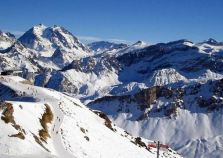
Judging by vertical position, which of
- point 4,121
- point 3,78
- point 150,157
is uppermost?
point 3,78

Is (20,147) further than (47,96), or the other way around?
(47,96)

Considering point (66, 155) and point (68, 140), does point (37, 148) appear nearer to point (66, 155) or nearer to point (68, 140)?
point (66, 155)

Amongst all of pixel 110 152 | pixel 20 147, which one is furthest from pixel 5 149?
pixel 110 152

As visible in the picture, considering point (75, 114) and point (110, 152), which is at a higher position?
point (75, 114)

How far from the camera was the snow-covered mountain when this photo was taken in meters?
66.0

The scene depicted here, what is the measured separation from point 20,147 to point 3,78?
73447 mm

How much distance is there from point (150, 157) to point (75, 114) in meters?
21.2

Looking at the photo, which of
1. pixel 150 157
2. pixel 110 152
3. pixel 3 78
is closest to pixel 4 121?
pixel 110 152

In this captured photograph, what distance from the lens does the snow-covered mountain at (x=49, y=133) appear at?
217ft

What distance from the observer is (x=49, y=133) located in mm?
81875

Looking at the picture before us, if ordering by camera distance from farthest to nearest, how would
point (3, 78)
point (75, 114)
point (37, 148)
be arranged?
point (3, 78)
point (75, 114)
point (37, 148)

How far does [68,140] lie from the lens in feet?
269

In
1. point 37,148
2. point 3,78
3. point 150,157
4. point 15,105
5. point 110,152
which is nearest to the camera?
point 37,148

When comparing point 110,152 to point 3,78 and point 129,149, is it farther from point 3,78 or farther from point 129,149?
point 3,78
